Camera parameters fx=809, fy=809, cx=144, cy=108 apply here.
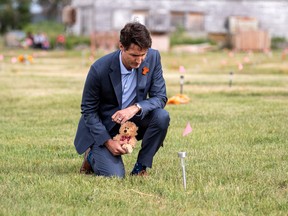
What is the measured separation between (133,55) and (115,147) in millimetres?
866

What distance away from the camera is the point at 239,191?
6586 mm

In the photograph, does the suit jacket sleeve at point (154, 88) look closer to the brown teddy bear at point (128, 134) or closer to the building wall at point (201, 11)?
the brown teddy bear at point (128, 134)

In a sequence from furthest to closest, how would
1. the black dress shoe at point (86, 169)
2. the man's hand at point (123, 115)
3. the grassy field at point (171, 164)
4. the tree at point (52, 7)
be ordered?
the tree at point (52, 7)
the black dress shoe at point (86, 169)
the man's hand at point (123, 115)
the grassy field at point (171, 164)

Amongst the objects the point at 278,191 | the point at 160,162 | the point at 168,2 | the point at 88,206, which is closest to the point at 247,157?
the point at 160,162

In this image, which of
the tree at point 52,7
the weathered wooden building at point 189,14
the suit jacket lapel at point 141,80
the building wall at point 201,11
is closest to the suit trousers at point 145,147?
the suit jacket lapel at point 141,80

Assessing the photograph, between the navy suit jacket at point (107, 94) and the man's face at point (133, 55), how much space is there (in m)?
0.21

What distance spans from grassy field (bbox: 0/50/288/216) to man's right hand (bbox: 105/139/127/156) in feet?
0.81

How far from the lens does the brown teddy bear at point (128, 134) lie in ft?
23.3

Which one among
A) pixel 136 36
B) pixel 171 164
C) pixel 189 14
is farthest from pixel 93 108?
pixel 189 14

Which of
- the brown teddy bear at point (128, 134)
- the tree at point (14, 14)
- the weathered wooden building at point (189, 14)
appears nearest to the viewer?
the brown teddy bear at point (128, 134)

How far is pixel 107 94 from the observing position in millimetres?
7262

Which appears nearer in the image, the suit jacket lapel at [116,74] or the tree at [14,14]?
the suit jacket lapel at [116,74]

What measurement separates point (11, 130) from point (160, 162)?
3499 millimetres

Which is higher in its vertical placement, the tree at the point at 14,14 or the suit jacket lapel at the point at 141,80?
the suit jacket lapel at the point at 141,80
